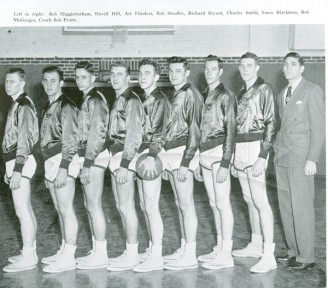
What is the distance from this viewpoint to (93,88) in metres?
3.00

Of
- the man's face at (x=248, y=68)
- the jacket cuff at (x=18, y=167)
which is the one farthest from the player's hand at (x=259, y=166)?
the jacket cuff at (x=18, y=167)

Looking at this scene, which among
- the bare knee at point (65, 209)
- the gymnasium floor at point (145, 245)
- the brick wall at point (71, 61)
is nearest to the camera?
the gymnasium floor at point (145, 245)

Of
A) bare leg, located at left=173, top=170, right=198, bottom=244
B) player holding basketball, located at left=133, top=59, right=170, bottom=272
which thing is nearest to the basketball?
player holding basketball, located at left=133, top=59, right=170, bottom=272

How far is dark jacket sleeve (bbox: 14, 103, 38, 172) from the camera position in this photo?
9.67ft

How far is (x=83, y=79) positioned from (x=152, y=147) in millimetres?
544

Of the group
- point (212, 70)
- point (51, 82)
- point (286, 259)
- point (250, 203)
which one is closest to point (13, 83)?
point (51, 82)

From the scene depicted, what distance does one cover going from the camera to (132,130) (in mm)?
2893

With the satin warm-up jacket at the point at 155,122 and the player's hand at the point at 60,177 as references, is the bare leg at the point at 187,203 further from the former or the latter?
the player's hand at the point at 60,177

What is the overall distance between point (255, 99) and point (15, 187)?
1.40 metres

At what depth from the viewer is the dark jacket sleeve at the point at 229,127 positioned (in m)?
2.90

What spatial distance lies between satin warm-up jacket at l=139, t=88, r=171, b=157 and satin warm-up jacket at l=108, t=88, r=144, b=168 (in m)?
0.03

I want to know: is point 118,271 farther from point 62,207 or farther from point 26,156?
point 26,156

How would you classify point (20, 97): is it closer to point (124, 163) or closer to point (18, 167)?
point (18, 167)

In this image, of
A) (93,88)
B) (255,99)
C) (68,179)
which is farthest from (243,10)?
(68,179)
